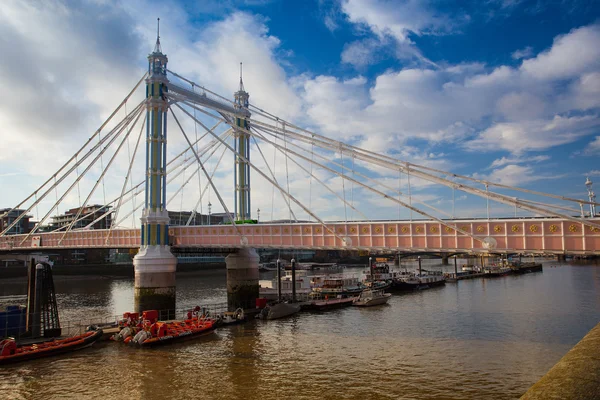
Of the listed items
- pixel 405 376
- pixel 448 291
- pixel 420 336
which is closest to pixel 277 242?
pixel 420 336

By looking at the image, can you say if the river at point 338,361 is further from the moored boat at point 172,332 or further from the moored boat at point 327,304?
the moored boat at point 327,304

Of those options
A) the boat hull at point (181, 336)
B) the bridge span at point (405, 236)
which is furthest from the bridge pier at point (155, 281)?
the boat hull at point (181, 336)

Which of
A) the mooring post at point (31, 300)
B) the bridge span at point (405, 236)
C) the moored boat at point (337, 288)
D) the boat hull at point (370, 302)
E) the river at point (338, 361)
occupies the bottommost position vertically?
the river at point (338, 361)

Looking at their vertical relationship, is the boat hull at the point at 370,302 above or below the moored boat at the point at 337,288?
below

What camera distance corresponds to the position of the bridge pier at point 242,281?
48.2m

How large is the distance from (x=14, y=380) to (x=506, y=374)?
26.4 m

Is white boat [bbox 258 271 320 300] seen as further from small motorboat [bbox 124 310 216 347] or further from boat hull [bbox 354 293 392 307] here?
small motorboat [bbox 124 310 216 347]

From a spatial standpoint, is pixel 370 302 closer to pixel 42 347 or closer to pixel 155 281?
pixel 155 281

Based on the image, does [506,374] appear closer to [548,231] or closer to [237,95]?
[548,231]

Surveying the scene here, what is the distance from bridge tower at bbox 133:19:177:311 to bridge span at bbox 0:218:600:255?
342 centimetres

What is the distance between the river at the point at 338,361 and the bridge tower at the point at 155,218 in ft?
24.4

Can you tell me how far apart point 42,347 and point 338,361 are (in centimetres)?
1876

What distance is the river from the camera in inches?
873

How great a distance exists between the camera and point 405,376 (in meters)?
24.0
